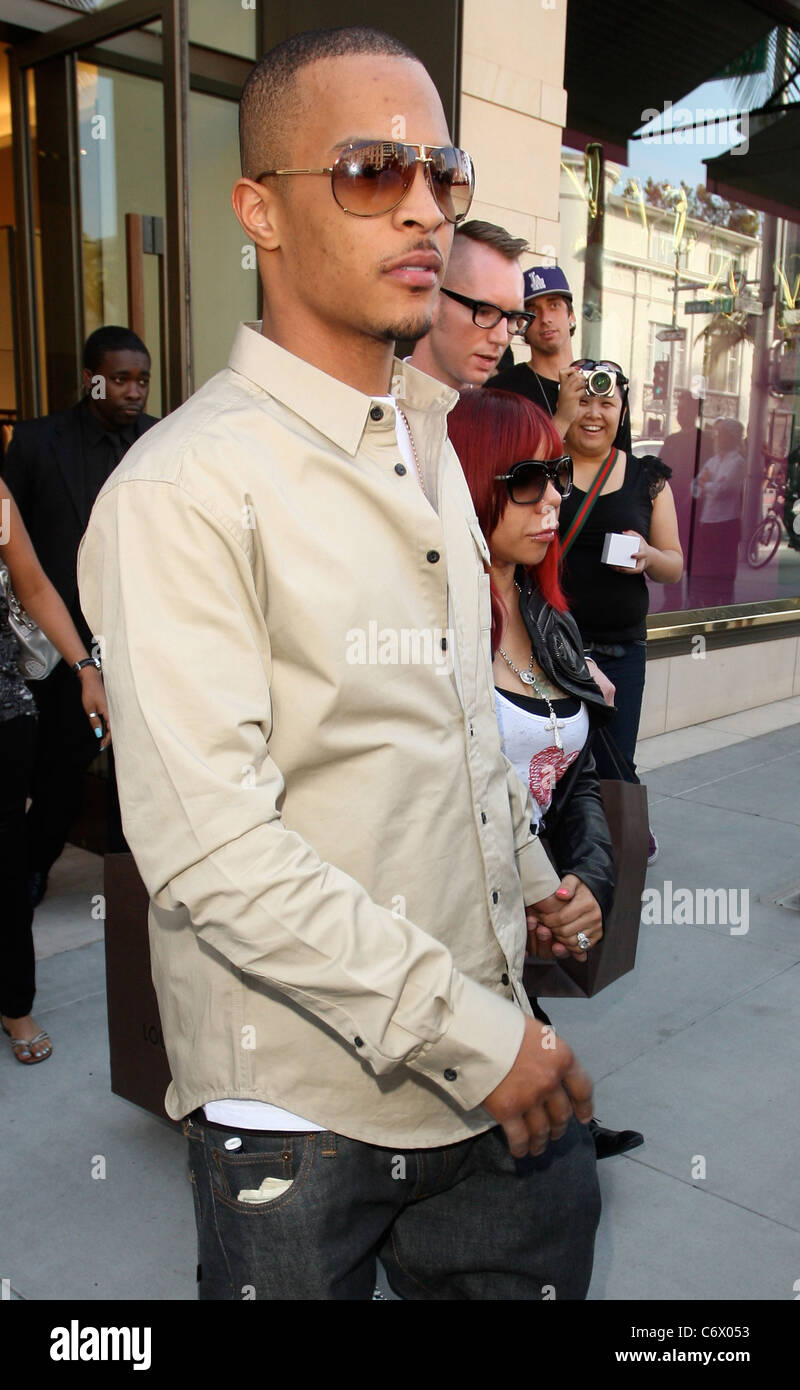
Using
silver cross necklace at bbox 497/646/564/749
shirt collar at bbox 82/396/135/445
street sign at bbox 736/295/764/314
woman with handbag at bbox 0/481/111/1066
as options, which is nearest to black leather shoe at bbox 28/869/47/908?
woman with handbag at bbox 0/481/111/1066

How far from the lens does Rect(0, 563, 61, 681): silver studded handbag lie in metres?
3.35

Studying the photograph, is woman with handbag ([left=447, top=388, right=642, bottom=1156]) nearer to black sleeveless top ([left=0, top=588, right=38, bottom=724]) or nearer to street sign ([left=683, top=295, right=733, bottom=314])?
black sleeveless top ([left=0, top=588, right=38, bottom=724])

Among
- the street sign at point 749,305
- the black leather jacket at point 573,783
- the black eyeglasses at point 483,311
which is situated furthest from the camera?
the street sign at point 749,305

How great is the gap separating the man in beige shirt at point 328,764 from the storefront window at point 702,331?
6183mm

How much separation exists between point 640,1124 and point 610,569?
2.12 metres

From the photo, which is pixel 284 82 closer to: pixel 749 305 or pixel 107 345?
pixel 107 345

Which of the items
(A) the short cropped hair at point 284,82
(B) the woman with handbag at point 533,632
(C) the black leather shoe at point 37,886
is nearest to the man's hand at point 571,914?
(B) the woman with handbag at point 533,632

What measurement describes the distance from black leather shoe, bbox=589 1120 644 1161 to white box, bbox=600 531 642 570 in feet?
6.83

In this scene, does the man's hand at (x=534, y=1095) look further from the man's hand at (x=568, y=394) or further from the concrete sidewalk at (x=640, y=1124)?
the man's hand at (x=568, y=394)

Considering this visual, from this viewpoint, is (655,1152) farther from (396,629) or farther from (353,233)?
(353,233)

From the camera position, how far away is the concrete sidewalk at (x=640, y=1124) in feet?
8.54

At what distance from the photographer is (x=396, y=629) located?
4.44 ft

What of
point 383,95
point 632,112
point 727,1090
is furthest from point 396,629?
point 632,112

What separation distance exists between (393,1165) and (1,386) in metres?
7.73
